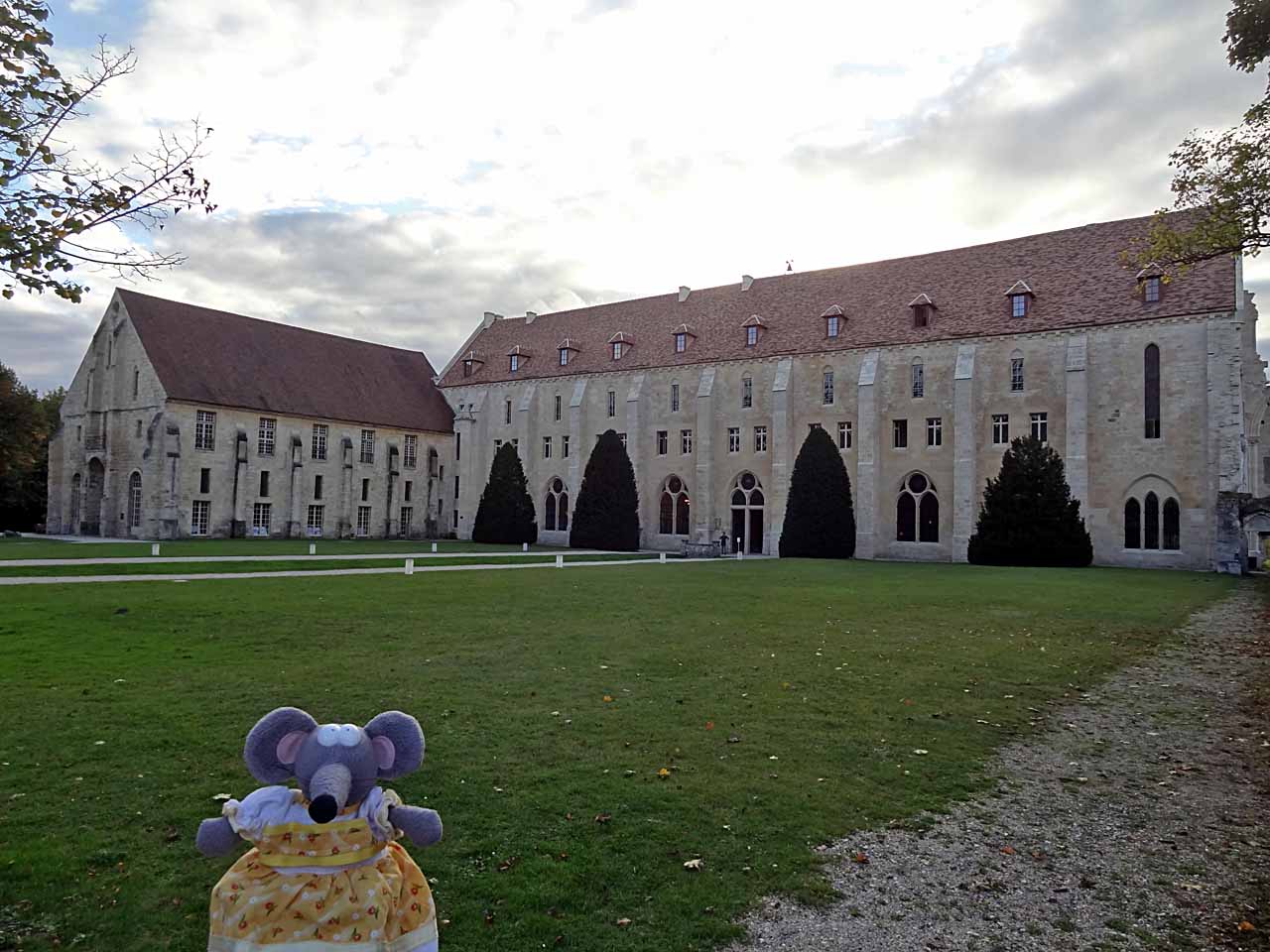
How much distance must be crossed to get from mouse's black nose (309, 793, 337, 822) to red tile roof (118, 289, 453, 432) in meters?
47.0

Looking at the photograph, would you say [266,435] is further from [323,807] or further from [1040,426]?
[323,807]

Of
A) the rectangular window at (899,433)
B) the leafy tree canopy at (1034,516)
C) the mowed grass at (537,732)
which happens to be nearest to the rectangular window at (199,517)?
the mowed grass at (537,732)

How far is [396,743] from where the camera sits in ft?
10.4

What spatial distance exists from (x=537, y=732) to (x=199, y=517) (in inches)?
1708

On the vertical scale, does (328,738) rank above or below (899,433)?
below

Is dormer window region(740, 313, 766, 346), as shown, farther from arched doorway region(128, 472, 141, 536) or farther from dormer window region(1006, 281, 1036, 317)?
arched doorway region(128, 472, 141, 536)

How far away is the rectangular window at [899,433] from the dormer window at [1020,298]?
277 inches

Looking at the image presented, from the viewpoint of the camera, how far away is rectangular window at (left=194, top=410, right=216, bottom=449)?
45.0m

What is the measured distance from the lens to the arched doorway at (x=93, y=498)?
46938 mm

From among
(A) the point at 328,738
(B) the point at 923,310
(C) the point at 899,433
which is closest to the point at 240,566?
(A) the point at 328,738

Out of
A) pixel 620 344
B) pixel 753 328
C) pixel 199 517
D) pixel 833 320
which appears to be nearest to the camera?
pixel 833 320

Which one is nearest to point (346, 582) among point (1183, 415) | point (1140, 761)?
point (1140, 761)

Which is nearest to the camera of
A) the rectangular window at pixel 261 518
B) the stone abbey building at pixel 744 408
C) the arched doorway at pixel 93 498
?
the stone abbey building at pixel 744 408

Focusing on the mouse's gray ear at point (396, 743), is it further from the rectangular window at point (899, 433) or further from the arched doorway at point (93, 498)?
the arched doorway at point (93, 498)
